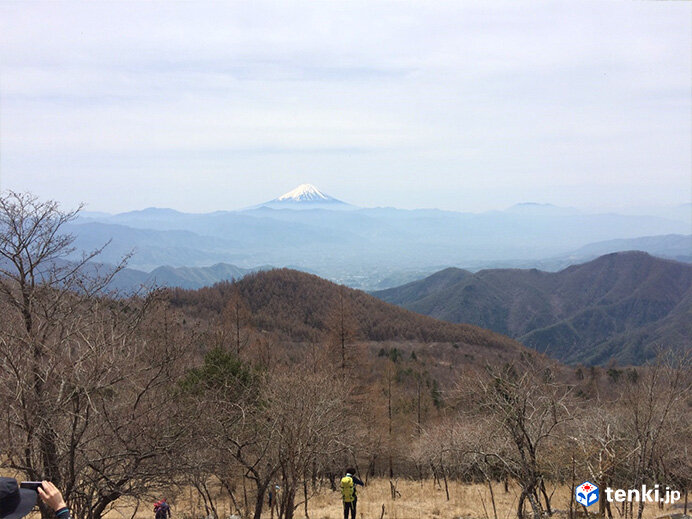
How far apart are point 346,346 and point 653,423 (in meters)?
20.9

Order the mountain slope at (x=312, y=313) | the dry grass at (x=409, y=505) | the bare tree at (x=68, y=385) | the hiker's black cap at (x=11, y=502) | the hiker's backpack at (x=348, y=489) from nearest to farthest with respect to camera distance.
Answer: the hiker's black cap at (x=11, y=502) → the bare tree at (x=68, y=385) → the hiker's backpack at (x=348, y=489) → the dry grass at (x=409, y=505) → the mountain slope at (x=312, y=313)

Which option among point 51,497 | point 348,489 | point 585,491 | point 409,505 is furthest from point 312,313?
point 51,497

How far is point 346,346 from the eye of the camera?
33219 millimetres

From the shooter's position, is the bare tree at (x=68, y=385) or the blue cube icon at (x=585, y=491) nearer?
the bare tree at (x=68, y=385)

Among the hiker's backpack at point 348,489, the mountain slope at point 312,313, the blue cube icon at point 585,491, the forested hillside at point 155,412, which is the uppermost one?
the forested hillside at point 155,412

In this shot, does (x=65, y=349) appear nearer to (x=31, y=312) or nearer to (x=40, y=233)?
(x=31, y=312)

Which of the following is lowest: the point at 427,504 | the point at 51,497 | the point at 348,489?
the point at 427,504

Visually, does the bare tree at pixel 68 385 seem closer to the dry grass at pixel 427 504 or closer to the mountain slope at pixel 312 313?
the dry grass at pixel 427 504

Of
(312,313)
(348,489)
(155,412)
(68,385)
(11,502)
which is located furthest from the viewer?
(312,313)

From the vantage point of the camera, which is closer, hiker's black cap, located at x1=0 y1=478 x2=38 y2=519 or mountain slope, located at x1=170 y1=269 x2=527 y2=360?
hiker's black cap, located at x1=0 y1=478 x2=38 y2=519

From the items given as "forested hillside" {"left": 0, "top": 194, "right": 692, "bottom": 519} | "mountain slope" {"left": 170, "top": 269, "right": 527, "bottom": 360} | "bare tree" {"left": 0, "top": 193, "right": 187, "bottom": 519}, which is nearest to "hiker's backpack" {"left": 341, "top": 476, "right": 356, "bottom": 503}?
"forested hillside" {"left": 0, "top": 194, "right": 692, "bottom": 519}

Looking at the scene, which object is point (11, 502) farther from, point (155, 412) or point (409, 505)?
point (409, 505)

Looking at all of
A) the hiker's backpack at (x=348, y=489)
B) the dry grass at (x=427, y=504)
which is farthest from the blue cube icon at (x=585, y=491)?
the hiker's backpack at (x=348, y=489)

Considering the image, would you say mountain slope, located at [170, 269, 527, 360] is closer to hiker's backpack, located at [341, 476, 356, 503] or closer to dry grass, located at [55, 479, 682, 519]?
dry grass, located at [55, 479, 682, 519]
